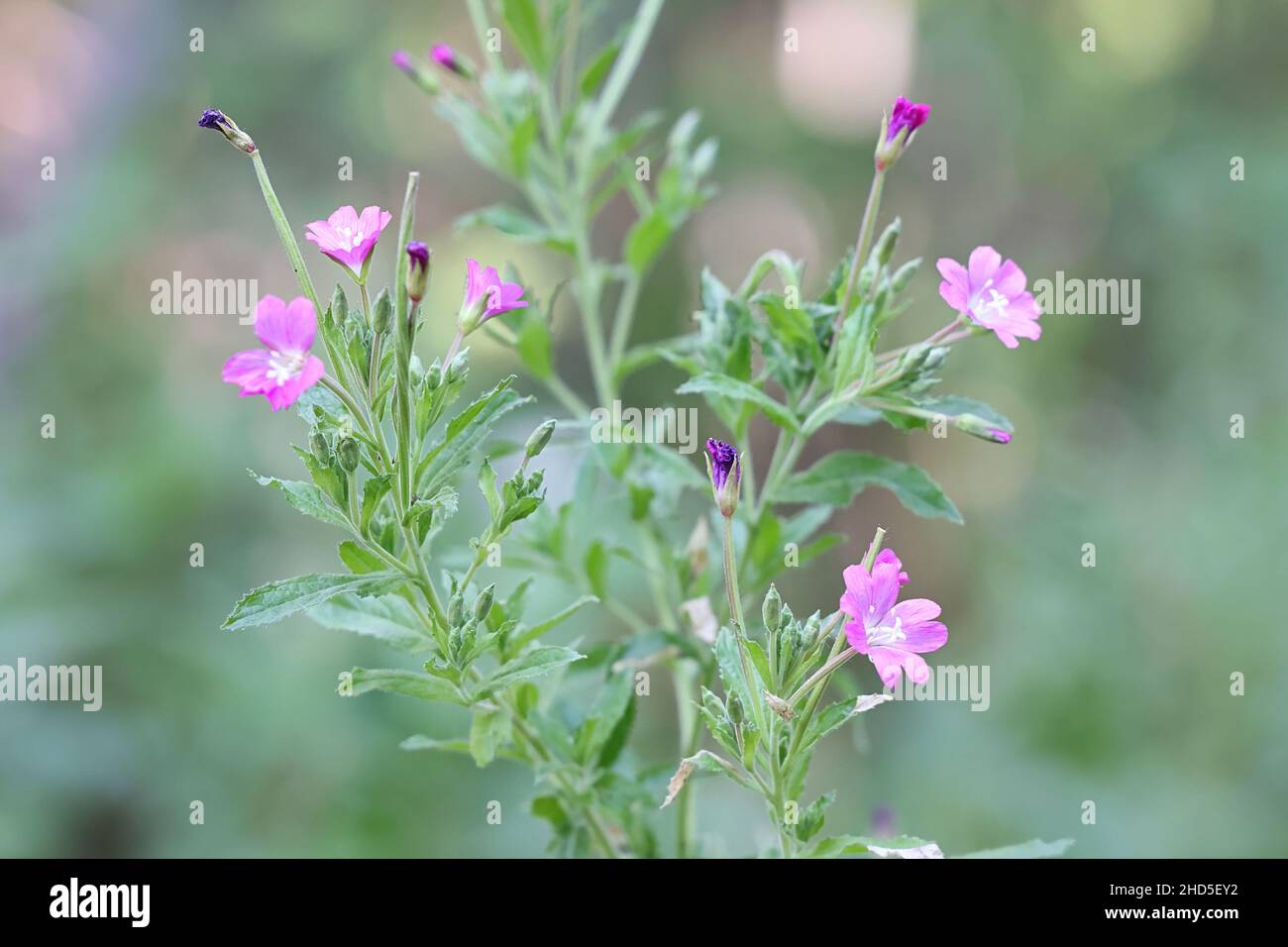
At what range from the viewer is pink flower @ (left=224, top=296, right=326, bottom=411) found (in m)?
0.99

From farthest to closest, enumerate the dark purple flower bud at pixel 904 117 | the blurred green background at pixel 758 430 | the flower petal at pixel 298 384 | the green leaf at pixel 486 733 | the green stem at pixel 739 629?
the blurred green background at pixel 758 430, the dark purple flower bud at pixel 904 117, the green leaf at pixel 486 733, the green stem at pixel 739 629, the flower petal at pixel 298 384

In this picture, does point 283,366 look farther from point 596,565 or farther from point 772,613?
point 596,565

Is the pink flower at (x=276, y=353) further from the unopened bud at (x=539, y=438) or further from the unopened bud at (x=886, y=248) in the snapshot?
the unopened bud at (x=886, y=248)

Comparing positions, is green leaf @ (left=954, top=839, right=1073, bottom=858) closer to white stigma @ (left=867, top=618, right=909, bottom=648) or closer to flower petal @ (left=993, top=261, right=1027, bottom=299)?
white stigma @ (left=867, top=618, right=909, bottom=648)

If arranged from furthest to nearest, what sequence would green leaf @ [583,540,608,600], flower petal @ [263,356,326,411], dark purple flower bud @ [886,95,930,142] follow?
green leaf @ [583,540,608,600] → dark purple flower bud @ [886,95,930,142] → flower petal @ [263,356,326,411]

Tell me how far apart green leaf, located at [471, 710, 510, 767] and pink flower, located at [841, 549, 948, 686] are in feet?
1.25

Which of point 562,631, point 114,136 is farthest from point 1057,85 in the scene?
point 114,136

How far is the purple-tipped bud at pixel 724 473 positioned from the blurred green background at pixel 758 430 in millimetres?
700

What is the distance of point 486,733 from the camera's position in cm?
119

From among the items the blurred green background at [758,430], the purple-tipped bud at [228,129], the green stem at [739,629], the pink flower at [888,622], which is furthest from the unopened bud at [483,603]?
the blurred green background at [758,430]

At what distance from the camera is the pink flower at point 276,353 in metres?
0.99

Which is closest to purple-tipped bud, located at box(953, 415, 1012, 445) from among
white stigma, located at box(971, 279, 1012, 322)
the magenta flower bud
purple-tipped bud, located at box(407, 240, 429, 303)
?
white stigma, located at box(971, 279, 1012, 322)

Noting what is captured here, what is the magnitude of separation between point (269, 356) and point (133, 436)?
3.06 m
